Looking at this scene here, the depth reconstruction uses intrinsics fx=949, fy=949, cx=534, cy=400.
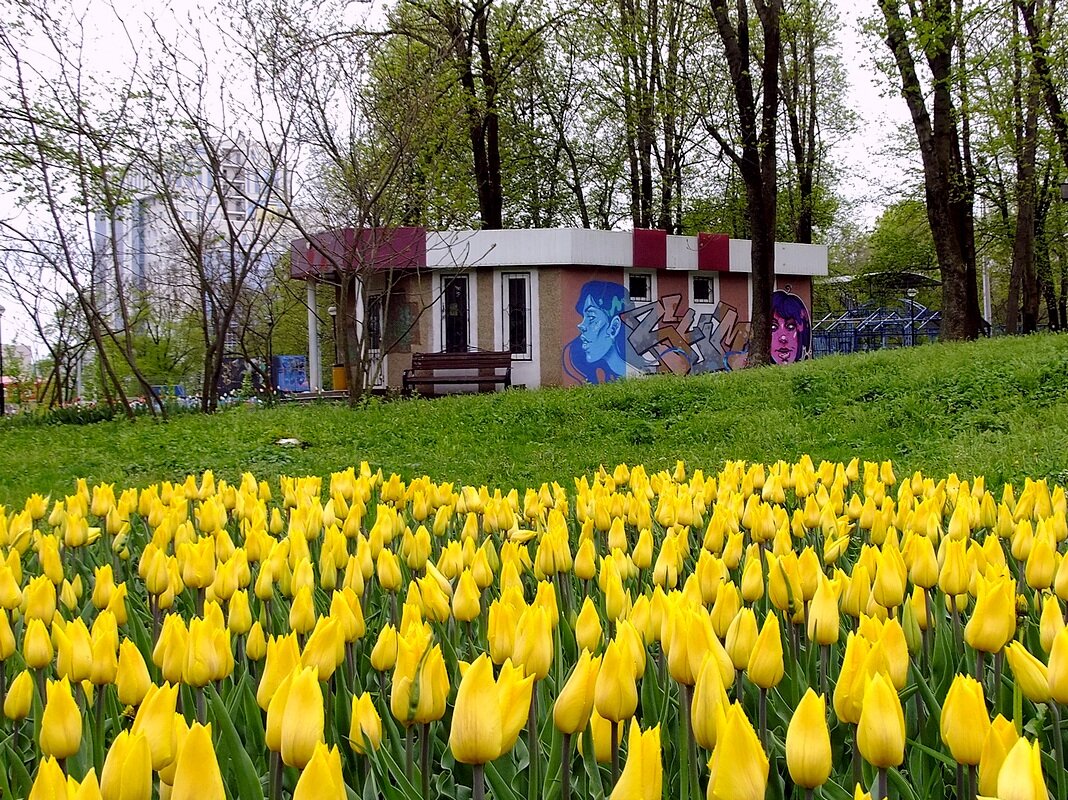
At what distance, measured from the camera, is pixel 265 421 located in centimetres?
1178

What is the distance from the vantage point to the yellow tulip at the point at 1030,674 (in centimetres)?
123

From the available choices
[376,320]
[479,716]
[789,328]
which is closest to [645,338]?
[789,328]

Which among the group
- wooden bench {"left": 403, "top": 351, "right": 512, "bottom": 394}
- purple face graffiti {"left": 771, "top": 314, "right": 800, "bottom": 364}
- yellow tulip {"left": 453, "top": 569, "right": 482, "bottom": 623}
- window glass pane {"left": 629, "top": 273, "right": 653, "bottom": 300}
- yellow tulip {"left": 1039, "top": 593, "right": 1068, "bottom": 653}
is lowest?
yellow tulip {"left": 453, "top": 569, "right": 482, "bottom": 623}

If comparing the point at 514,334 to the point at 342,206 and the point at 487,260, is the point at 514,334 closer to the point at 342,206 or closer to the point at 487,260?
the point at 487,260

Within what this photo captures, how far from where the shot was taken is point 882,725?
1036mm

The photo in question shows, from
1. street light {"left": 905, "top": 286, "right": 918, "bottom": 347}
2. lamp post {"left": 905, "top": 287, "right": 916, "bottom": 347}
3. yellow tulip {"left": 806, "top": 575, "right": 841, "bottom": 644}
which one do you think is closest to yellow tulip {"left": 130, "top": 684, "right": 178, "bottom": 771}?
yellow tulip {"left": 806, "top": 575, "right": 841, "bottom": 644}

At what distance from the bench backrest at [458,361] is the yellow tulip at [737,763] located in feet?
56.2

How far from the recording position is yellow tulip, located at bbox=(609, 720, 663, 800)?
2.94 feet

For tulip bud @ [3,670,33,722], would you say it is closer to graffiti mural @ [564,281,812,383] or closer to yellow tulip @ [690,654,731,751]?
yellow tulip @ [690,654,731,751]

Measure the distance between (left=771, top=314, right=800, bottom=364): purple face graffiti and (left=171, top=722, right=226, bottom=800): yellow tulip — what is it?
22.5 metres

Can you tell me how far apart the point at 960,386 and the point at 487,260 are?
10.9 meters

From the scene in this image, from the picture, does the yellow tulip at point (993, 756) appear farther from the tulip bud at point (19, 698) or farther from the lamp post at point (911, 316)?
the lamp post at point (911, 316)

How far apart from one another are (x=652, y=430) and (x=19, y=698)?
9090 mm

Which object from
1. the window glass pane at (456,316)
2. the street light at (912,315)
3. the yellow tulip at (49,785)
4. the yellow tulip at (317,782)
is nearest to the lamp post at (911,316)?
the street light at (912,315)
